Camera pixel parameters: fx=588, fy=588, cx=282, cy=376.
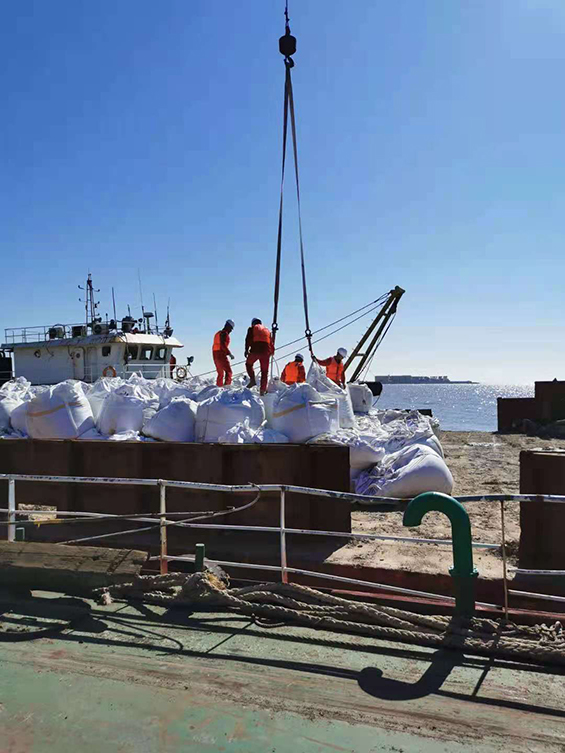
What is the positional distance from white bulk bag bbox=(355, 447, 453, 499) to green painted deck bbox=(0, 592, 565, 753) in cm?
417

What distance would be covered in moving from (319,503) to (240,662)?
88.0 inches

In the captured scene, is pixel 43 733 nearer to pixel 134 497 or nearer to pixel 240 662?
pixel 240 662

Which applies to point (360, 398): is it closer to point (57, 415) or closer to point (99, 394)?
point (99, 394)

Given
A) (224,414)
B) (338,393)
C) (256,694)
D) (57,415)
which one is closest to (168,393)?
(57,415)

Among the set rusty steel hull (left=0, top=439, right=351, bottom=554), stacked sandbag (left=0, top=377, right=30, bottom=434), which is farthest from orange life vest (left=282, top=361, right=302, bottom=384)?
rusty steel hull (left=0, top=439, right=351, bottom=554)

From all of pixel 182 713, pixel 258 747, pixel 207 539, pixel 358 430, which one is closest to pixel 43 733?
pixel 182 713

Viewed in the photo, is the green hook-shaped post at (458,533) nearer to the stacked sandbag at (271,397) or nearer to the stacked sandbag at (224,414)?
the stacked sandbag at (224,414)

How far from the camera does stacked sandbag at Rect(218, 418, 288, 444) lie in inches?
264

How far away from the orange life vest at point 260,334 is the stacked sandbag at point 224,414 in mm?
2049

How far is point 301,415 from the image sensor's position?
7.32 m

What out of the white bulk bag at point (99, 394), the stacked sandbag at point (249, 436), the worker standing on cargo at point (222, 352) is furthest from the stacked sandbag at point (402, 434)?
the white bulk bag at point (99, 394)

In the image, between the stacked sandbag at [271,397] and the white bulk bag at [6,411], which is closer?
the stacked sandbag at [271,397]

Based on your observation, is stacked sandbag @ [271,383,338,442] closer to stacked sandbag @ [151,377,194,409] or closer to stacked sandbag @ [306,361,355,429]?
stacked sandbag @ [306,361,355,429]

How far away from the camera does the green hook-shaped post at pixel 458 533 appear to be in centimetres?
345
